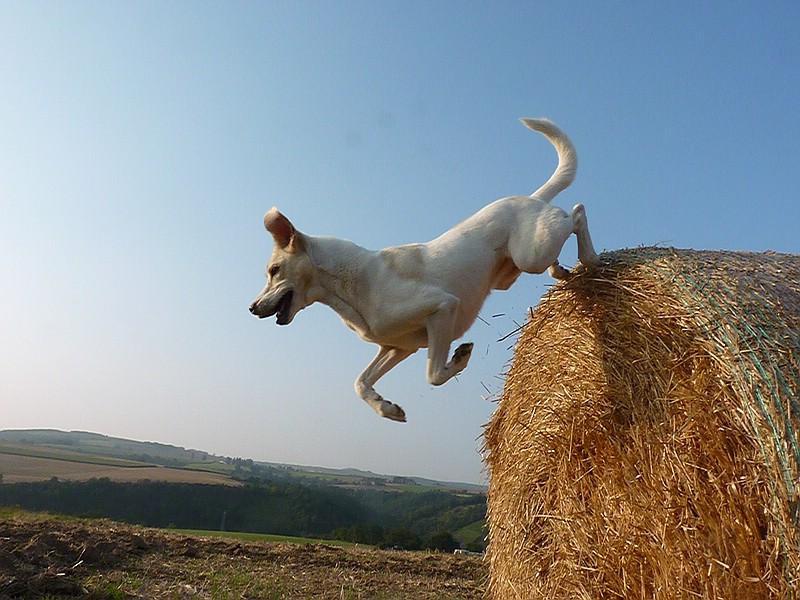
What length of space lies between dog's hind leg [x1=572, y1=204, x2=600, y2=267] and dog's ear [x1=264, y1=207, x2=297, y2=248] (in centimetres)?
147

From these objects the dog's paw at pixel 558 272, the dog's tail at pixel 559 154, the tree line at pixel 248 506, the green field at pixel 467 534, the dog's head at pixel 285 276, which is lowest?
the tree line at pixel 248 506

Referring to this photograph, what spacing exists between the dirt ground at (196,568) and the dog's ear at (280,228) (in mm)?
2746

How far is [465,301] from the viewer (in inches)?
141

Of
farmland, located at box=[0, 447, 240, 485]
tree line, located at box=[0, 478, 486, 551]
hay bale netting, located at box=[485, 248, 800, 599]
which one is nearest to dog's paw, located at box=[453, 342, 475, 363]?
hay bale netting, located at box=[485, 248, 800, 599]

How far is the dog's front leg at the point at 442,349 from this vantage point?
336 cm

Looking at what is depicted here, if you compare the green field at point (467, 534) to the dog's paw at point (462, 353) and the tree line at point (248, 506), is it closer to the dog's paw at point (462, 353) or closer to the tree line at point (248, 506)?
the tree line at point (248, 506)

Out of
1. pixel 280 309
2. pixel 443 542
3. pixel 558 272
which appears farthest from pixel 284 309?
pixel 443 542

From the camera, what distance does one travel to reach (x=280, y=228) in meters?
3.40

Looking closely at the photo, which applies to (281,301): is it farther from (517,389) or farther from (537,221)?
(517,389)

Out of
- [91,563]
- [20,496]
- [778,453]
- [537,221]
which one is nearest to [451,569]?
[91,563]

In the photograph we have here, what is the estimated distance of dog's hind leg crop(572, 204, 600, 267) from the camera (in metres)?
3.78

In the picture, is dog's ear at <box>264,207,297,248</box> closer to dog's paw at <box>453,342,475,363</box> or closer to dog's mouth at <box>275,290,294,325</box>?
dog's mouth at <box>275,290,294,325</box>

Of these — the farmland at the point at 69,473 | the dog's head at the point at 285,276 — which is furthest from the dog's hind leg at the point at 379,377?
the farmland at the point at 69,473

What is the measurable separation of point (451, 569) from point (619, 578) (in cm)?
389
